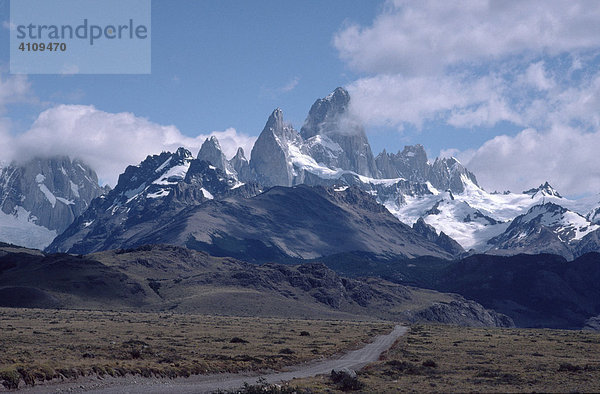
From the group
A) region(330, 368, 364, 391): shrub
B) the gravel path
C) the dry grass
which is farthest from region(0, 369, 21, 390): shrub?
region(330, 368, 364, 391): shrub

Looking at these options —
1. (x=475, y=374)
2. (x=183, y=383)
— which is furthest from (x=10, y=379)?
(x=475, y=374)

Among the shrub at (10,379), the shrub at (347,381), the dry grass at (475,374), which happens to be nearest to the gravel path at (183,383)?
the shrub at (10,379)

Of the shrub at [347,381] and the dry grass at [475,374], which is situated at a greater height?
the shrub at [347,381]

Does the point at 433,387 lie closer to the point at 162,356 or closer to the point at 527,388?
the point at 527,388

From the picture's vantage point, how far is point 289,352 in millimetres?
88812

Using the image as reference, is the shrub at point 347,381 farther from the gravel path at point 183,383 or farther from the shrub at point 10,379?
the shrub at point 10,379

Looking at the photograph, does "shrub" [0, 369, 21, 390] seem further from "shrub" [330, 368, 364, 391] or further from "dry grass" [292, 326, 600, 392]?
"shrub" [330, 368, 364, 391]

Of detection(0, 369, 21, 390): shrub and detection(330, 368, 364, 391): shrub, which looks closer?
detection(0, 369, 21, 390): shrub

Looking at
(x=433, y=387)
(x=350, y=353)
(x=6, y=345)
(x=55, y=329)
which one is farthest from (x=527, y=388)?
(x=55, y=329)

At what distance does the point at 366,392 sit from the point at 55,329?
91.2m

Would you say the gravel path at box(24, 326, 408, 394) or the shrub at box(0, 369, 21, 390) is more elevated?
the shrub at box(0, 369, 21, 390)

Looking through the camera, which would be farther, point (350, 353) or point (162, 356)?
point (350, 353)

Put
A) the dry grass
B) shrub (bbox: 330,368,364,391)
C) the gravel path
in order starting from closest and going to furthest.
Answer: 1. the gravel path
2. the dry grass
3. shrub (bbox: 330,368,364,391)

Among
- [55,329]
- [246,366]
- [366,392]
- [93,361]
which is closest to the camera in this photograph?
[366,392]
